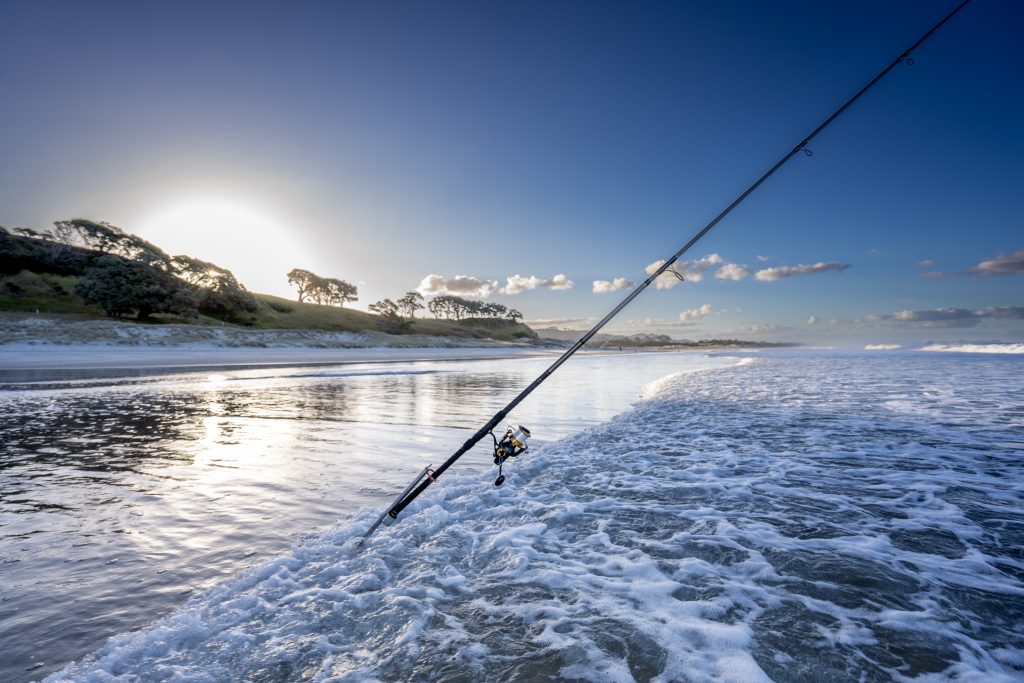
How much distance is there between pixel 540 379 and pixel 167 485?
16.4 ft

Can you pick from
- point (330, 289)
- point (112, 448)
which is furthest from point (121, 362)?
point (330, 289)

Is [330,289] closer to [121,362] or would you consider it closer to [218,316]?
[218,316]

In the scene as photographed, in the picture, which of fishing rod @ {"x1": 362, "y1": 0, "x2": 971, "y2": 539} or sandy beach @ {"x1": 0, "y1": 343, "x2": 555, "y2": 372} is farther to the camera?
sandy beach @ {"x1": 0, "y1": 343, "x2": 555, "y2": 372}

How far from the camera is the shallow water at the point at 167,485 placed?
3072 millimetres

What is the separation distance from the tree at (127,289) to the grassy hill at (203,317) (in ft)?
4.51

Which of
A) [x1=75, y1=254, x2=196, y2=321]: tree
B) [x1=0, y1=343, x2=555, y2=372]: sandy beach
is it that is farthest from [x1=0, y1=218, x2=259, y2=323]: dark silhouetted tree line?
[x1=0, y1=343, x2=555, y2=372]: sandy beach

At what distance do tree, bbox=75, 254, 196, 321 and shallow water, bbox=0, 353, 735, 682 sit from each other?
40779 mm

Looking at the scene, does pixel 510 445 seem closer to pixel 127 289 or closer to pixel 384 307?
pixel 127 289

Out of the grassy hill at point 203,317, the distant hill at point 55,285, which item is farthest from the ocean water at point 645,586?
the distant hill at point 55,285

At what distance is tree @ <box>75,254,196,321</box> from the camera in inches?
1766

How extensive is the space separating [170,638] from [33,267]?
77.7 meters

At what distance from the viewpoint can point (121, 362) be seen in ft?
Answer: 92.7

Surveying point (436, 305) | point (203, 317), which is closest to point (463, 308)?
point (436, 305)

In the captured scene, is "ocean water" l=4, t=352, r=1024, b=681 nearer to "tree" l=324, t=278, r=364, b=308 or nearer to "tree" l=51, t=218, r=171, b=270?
"tree" l=51, t=218, r=171, b=270
